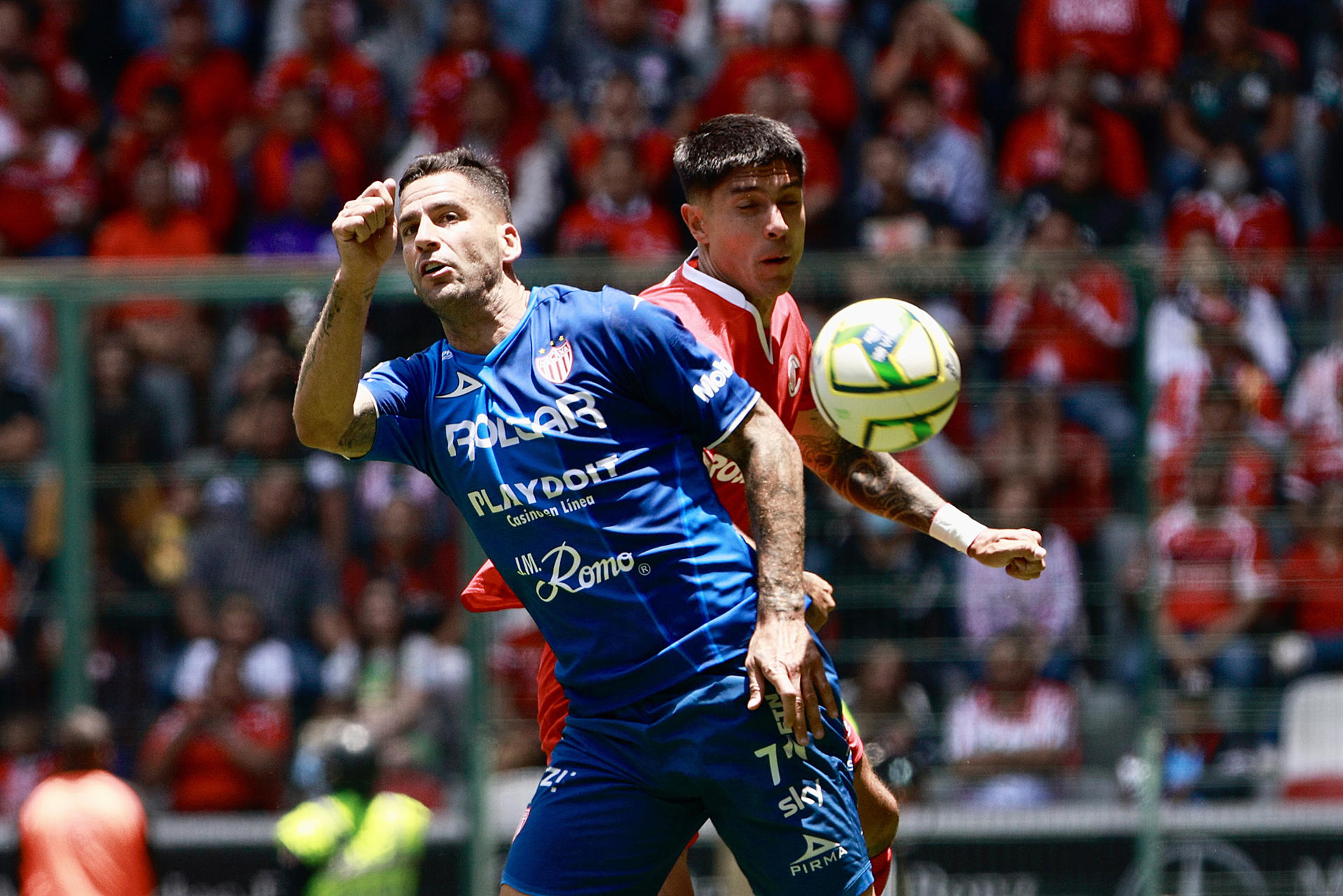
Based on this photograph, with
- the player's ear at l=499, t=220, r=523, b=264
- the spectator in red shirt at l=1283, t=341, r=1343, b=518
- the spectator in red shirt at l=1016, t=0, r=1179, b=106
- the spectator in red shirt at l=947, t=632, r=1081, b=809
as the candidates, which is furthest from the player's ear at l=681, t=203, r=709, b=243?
the spectator in red shirt at l=1016, t=0, r=1179, b=106

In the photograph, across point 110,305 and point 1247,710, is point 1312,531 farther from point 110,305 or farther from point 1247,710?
point 110,305

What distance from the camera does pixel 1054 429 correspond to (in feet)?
25.0

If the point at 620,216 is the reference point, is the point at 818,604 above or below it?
below

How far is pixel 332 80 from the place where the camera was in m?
11.1

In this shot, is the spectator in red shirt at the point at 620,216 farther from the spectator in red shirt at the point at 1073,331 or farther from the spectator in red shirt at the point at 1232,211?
the spectator in red shirt at the point at 1232,211

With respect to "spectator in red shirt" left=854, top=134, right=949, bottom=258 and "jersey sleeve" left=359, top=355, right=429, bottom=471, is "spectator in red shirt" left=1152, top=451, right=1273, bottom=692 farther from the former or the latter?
"jersey sleeve" left=359, top=355, right=429, bottom=471

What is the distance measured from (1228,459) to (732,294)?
422cm

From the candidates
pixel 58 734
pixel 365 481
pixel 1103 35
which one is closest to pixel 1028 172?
pixel 1103 35

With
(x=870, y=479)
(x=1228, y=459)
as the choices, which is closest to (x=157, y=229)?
(x=1228, y=459)

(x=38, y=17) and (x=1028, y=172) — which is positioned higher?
(x=38, y=17)

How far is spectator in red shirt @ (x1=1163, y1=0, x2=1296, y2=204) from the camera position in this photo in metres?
10.0

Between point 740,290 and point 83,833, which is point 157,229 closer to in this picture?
point 83,833

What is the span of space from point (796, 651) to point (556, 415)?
83cm

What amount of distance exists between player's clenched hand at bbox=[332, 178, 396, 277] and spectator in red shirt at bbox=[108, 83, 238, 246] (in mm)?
7116
